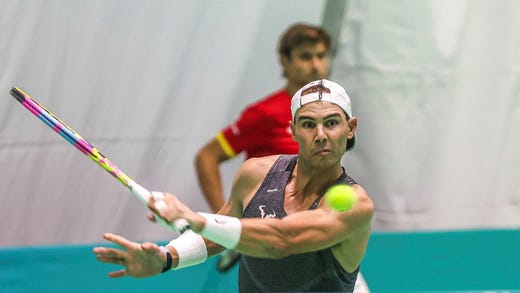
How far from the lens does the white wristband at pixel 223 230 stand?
6.87 feet

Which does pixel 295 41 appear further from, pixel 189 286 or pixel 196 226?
pixel 196 226

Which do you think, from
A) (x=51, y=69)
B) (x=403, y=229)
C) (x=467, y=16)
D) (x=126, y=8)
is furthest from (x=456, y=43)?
(x=51, y=69)

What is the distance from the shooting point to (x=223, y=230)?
210 centimetres

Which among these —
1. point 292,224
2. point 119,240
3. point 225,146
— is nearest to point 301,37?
point 225,146

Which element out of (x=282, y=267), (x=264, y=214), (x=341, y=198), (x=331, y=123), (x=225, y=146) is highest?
(x=331, y=123)

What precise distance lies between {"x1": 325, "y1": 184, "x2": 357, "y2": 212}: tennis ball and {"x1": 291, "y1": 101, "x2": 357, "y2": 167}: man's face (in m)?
0.13

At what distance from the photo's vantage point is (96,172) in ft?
13.7

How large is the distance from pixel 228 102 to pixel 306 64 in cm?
86

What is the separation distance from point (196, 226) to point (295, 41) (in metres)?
1.51

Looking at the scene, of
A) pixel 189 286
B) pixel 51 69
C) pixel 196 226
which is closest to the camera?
pixel 196 226

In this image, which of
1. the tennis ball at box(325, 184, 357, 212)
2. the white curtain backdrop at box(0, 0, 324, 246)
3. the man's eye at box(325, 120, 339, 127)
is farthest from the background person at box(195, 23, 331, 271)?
the tennis ball at box(325, 184, 357, 212)

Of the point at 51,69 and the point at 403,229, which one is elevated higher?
the point at 51,69

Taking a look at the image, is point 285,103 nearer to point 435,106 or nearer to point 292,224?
point 435,106

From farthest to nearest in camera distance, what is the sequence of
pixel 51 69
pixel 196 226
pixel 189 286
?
pixel 51 69, pixel 189 286, pixel 196 226
